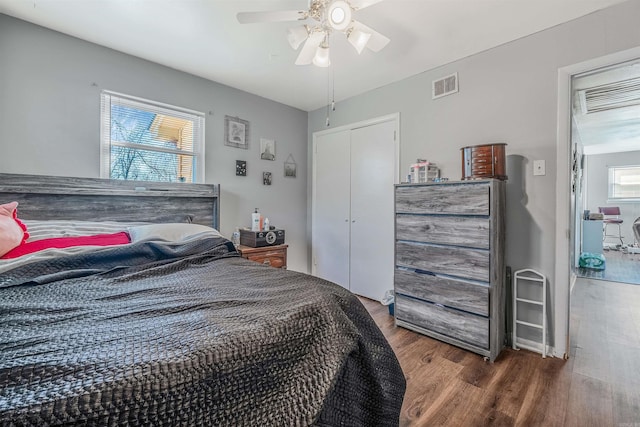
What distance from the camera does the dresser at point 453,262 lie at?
2.02 m

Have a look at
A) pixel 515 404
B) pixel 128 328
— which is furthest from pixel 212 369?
pixel 515 404

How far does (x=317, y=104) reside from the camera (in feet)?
12.1

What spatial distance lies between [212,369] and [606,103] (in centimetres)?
478

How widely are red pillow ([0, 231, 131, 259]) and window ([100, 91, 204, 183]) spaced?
0.75m

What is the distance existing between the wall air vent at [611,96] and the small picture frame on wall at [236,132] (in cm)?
365

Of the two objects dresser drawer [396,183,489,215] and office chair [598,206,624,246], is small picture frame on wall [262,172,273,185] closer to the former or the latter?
dresser drawer [396,183,489,215]

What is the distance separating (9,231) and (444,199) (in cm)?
277

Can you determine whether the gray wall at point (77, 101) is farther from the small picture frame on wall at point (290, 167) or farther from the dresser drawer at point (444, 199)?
the dresser drawer at point (444, 199)

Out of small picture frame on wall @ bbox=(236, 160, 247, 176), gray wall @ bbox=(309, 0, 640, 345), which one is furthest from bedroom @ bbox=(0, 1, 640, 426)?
small picture frame on wall @ bbox=(236, 160, 247, 176)

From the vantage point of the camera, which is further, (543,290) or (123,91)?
(123,91)

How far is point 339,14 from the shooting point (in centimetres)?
154

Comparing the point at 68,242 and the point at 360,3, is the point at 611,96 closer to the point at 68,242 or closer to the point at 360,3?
the point at 360,3

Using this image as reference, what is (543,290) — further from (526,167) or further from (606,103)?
(606,103)

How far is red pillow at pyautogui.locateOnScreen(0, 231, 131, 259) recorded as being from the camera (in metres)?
1.57
